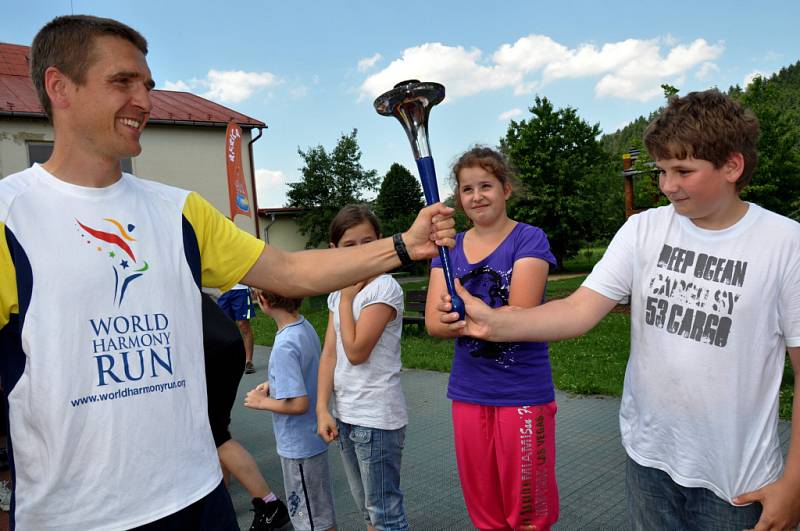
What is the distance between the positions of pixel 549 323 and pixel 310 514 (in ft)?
5.63

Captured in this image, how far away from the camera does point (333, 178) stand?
38312 mm

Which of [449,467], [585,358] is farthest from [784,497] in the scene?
[585,358]

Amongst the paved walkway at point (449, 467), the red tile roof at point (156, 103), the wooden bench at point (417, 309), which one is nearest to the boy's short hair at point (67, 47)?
the paved walkway at point (449, 467)

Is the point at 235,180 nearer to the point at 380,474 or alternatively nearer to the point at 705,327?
the point at 380,474

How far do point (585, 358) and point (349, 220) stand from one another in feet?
19.2

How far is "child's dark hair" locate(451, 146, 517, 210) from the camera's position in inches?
103

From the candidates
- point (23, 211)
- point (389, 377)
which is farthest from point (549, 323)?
point (23, 211)

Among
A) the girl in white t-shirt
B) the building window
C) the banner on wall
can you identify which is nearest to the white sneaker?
the girl in white t-shirt

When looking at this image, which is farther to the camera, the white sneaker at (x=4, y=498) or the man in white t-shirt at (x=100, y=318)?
the white sneaker at (x=4, y=498)

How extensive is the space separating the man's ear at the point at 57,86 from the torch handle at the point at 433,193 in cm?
109

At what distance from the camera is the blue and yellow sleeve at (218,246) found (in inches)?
73.3

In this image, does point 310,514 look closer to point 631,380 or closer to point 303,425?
point 303,425

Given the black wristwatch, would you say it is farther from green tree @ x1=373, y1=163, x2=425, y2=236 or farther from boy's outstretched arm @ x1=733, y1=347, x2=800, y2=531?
green tree @ x1=373, y1=163, x2=425, y2=236

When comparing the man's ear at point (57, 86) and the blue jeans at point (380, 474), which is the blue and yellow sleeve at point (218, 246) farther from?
the blue jeans at point (380, 474)
